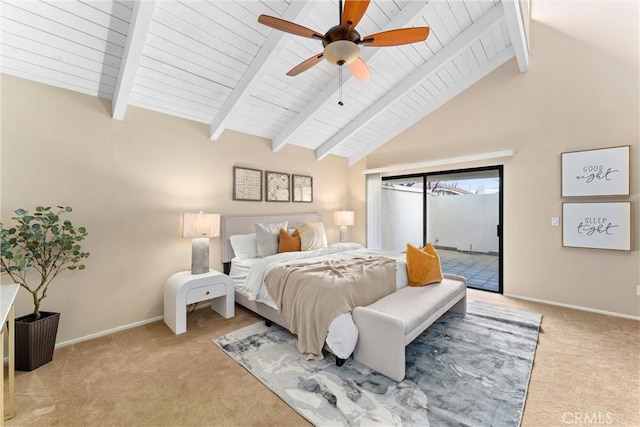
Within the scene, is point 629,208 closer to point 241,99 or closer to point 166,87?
point 241,99

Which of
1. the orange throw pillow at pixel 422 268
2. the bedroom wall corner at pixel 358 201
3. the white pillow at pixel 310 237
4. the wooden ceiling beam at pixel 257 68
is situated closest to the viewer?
the wooden ceiling beam at pixel 257 68

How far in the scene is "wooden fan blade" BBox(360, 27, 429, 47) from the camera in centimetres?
189

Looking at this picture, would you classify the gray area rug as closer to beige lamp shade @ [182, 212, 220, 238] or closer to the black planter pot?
beige lamp shade @ [182, 212, 220, 238]

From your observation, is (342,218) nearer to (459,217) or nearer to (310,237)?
(310,237)

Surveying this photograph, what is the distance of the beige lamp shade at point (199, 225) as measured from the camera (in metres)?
3.06

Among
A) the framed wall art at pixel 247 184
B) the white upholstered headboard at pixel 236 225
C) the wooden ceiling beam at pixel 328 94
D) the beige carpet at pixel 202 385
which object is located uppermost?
the wooden ceiling beam at pixel 328 94

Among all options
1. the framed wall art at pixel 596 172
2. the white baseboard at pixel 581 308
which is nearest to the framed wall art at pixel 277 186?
the white baseboard at pixel 581 308

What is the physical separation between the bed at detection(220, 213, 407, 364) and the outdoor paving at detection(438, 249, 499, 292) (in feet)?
5.48

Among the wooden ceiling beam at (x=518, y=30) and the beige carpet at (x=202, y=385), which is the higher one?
the wooden ceiling beam at (x=518, y=30)

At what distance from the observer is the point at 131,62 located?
93.8 inches

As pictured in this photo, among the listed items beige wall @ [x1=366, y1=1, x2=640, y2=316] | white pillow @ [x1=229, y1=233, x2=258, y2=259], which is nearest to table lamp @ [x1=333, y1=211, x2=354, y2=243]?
white pillow @ [x1=229, y1=233, x2=258, y2=259]

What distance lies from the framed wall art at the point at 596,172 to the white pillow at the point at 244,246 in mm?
4033

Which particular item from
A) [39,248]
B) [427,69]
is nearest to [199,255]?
[39,248]

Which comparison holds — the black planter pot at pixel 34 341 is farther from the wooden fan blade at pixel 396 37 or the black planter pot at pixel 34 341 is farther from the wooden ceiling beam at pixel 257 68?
the wooden fan blade at pixel 396 37
